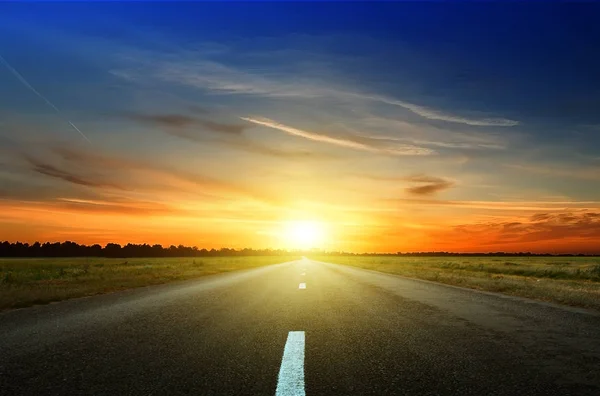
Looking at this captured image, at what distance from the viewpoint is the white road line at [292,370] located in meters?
3.96

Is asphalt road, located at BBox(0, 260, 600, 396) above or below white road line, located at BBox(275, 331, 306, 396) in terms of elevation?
below

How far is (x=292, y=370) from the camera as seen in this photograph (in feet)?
15.3

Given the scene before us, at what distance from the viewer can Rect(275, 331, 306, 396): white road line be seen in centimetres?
396

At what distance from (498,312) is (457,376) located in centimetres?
616

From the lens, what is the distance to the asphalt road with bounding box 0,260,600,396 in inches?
166

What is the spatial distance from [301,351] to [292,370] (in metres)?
0.96

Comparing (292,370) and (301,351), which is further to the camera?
(301,351)

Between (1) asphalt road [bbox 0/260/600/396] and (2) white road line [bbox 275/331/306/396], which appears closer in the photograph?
(2) white road line [bbox 275/331/306/396]

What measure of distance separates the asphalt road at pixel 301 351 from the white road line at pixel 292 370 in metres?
0.03

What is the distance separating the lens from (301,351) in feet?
18.4

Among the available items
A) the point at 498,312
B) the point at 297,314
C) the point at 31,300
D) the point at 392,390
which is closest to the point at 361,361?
the point at 392,390

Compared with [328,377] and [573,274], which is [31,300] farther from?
[573,274]

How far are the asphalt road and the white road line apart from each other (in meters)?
0.03

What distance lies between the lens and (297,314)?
930 centimetres
